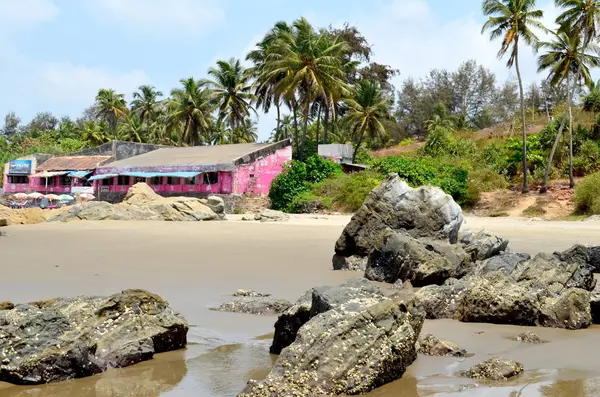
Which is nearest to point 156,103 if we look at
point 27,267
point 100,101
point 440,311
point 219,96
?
point 100,101

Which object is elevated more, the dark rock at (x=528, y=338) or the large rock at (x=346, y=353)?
the large rock at (x=346, y=353)

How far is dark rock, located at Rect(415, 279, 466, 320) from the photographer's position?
6.84 m

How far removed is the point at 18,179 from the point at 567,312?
164ft

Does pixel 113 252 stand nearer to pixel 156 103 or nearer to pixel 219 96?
pixel 219 96

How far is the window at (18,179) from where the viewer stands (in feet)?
160

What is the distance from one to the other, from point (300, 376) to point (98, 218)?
2057 cm

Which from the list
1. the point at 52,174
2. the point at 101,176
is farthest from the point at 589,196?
the point at 52,174

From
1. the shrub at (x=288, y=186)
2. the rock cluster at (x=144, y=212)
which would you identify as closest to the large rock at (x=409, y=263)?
the rock cluster at (x=144, y=212)

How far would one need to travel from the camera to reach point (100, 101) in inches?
2667

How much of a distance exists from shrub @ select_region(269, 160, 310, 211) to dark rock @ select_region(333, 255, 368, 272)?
72.1 feet

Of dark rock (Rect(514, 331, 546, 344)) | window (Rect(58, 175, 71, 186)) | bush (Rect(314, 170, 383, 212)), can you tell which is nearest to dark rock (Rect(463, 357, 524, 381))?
dark rock (Rect(514, 331, 546, 344))

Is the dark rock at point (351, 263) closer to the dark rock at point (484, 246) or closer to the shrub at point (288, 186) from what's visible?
the dark rock at point (484, 246)

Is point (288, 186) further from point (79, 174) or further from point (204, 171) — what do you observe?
point (79, 174)

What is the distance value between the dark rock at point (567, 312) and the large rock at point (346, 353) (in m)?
2.32
